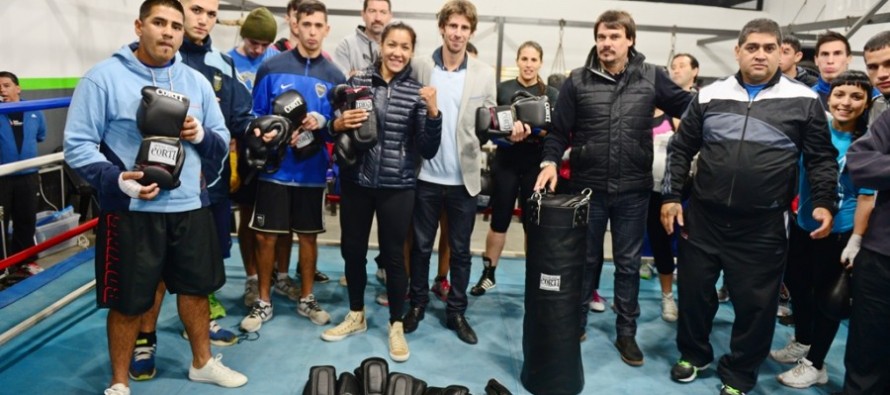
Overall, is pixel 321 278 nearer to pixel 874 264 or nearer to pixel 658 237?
pixel 658 237

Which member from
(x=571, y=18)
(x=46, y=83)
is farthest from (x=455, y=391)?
(x=571, y=18)

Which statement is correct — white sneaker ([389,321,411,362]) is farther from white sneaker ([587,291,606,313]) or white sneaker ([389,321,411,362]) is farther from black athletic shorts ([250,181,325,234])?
white sneaker ([587,291,606,313])

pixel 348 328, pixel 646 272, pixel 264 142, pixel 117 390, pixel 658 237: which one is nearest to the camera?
pixel 117 390

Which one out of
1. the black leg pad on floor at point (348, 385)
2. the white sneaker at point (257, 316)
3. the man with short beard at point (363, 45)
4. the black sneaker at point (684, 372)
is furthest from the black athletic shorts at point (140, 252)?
the black sneaker at point (684, 372)

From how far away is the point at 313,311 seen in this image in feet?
10.3

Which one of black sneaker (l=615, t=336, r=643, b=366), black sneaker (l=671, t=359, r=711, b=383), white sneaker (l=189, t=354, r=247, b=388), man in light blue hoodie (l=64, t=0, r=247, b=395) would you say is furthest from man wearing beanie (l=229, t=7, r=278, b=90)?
black sneaker (l=671, t=359, r=711, b=383)

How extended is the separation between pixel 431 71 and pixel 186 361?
5.71 ft

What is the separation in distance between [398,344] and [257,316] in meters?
0.79

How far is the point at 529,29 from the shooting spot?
22.5 ft

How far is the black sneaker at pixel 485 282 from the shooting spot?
3671 mm

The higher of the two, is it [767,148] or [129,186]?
[767,148]

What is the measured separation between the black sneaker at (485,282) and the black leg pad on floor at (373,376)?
1.34 meters

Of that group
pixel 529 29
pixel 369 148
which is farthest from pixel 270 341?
pixel 529 29

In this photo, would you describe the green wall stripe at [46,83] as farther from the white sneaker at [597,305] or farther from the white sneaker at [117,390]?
the white sneaker at [597,305]
